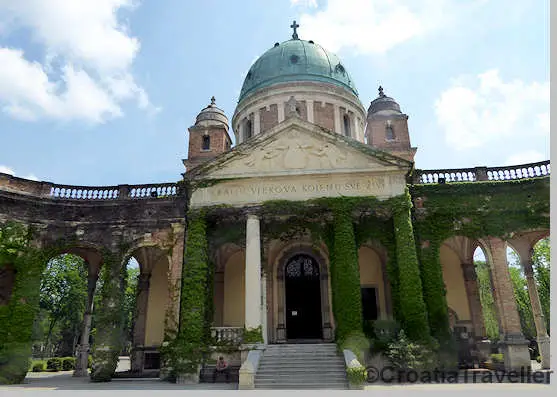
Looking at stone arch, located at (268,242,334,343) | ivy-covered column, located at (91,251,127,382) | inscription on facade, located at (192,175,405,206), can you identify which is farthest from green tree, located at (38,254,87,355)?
inscription on facade, located at (192,175,405,206)

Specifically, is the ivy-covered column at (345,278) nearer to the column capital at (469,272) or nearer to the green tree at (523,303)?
the column capital at (469,272)

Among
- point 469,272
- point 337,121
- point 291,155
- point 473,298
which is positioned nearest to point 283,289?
point 291,155

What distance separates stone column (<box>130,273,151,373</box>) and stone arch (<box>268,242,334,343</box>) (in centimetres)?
813

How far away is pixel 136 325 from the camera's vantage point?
955 inches

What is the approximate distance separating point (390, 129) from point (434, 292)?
1158cm

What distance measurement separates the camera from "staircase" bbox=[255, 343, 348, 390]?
47.2 ft

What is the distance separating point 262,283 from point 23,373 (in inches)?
456

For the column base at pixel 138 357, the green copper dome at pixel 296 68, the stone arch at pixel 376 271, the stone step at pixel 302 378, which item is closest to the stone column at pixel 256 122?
the green copper dome at pixel 296 68

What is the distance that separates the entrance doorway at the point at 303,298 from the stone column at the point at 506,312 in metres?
8.68

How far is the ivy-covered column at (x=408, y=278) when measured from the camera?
17.1 metres

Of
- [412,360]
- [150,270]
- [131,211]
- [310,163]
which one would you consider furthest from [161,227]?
[412,360]

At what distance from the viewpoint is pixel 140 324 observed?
2436 centimetres

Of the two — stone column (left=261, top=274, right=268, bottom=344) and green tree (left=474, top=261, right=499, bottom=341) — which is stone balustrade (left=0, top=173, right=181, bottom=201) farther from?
green tree (left=474, top=261, right=499, bottom=341)

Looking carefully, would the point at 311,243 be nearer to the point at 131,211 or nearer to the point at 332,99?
the point at 131,211
